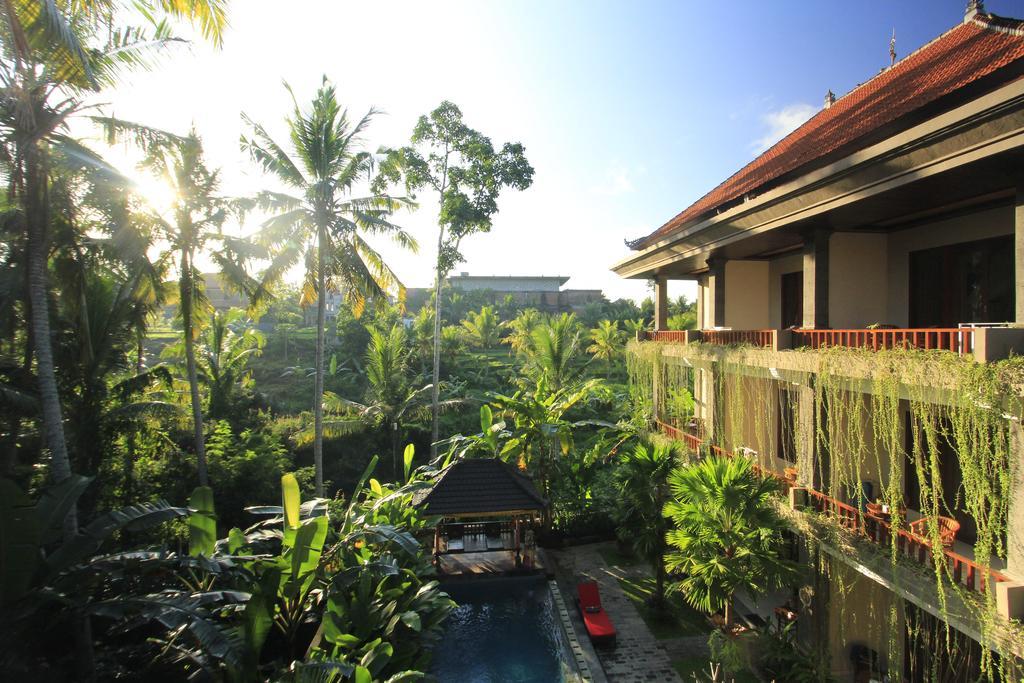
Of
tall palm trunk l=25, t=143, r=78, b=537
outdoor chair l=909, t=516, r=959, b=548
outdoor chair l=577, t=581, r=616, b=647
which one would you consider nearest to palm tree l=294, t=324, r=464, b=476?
outdoor chair l=577, t=581, r=616, b=647

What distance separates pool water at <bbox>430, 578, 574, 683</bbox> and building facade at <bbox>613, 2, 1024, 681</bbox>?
4.44 meters

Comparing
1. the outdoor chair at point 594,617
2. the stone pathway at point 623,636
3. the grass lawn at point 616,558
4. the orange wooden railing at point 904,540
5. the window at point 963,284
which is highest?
the window at point 963,284

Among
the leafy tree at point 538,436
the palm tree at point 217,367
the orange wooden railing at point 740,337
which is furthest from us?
the palm tree at point 217,367

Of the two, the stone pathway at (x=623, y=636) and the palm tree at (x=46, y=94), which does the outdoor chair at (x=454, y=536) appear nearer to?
the stone pathway at (x=623, y=636)

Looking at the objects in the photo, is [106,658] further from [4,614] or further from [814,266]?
[814,266]

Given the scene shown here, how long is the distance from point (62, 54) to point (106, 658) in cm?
859

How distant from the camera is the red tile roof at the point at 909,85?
748 cm

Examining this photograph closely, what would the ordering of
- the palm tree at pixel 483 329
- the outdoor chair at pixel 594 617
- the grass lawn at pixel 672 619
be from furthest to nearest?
the palm tree at pixel 483 329 < the grass lawn at pixel 672 619 < the outdoor chair at pixel 594 617

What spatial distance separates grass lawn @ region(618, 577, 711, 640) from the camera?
10.2 meters

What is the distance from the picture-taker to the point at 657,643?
32.3 ft

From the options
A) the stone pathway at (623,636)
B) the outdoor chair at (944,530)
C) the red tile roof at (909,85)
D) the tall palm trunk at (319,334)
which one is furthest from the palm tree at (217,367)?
the outdoor chair at (944,530)

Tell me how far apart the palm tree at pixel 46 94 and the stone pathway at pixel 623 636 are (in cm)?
899

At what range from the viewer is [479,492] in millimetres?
11773

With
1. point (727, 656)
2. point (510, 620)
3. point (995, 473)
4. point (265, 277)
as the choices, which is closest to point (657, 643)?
point (727, 656)
